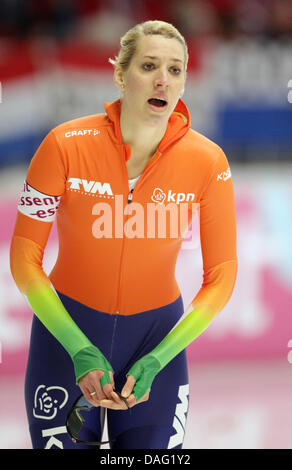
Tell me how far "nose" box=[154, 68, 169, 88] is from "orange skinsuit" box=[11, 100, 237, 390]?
0.18 metres

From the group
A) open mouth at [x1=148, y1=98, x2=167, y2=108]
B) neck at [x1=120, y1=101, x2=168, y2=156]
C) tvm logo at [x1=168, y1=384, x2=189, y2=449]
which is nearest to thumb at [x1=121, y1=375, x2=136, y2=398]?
tvm logo at [x1=168, y1=384, x2=189, y2=449]

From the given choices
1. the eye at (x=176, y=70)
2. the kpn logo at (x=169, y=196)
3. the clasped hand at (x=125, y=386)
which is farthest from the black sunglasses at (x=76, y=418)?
the eye at (x=176, y=70)

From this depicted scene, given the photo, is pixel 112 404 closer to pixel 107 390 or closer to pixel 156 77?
pixel 107 390

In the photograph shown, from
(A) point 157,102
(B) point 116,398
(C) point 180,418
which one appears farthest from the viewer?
(C) point 180,418

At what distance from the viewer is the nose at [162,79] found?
7.30 feet

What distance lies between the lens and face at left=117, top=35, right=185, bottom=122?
88.0 inches

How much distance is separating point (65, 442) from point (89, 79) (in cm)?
542

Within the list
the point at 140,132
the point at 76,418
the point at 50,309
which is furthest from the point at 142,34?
the point at 76,418

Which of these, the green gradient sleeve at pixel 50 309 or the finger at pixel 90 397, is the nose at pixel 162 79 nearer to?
the green gradient sleeve at pixel 50 309

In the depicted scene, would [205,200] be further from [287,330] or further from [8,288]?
[287,330]

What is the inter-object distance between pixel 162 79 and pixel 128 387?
35.6 inches


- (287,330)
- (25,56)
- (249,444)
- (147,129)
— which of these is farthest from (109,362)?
(25,56)

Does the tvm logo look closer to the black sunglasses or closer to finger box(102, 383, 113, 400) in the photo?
the black sunglasses

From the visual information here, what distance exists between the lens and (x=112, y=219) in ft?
7.64
